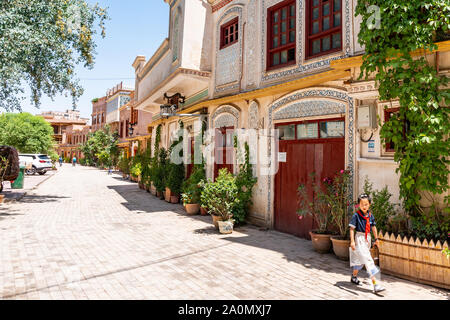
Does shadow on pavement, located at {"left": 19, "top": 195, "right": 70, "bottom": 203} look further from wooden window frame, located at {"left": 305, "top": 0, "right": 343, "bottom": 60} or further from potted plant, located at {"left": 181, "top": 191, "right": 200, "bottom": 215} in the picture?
wooden window frame, located at {"left": 305, "top": 0, "right": 343, "bottom": 60}

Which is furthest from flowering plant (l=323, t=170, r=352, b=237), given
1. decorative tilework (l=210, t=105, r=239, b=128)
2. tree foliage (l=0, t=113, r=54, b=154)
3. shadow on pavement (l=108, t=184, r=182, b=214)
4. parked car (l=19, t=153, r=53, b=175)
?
tree foliage (l=0, t=113, r=54, b=154)

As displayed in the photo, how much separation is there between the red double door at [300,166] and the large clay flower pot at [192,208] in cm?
343

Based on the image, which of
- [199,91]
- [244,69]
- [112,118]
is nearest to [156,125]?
[199,91]

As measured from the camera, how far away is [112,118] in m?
44.6

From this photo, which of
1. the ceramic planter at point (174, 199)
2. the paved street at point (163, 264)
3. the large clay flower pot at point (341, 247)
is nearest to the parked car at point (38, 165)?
the ceramic planter at point (174, 199)

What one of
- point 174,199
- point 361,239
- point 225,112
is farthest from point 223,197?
point 174,199

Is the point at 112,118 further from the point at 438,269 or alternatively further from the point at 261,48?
the point at 438,269

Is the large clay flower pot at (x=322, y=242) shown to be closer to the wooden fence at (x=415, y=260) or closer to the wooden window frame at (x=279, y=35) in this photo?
the wooden fence at (x=415, y=260)

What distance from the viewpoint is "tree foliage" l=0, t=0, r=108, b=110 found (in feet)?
32.1

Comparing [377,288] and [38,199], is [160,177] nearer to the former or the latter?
[38,199]

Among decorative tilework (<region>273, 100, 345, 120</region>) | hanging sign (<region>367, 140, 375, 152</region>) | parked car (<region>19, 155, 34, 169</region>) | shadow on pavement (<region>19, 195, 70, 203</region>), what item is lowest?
shadow on pavement (<region>19, 195, 70, 203</region>)

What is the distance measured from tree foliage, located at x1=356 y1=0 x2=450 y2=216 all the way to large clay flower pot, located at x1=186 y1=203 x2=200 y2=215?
687 centimetres

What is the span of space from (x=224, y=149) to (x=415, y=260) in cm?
688
